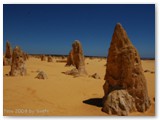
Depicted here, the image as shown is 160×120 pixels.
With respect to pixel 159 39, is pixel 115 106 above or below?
below

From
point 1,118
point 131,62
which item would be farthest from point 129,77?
point 1,118

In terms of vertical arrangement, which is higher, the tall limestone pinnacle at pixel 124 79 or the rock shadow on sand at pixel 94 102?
the tall limestone pinnacle at pixel 124 79

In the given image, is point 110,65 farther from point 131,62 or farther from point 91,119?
point 91,119

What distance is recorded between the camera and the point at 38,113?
6.54 meters

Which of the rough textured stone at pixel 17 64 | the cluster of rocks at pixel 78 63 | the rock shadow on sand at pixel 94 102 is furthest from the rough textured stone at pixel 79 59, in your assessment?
the rock shadow on sand at pixel 94 102

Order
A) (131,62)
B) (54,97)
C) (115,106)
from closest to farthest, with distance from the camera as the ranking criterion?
(115,106)
(131,62)
(54,97)

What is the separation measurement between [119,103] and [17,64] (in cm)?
901

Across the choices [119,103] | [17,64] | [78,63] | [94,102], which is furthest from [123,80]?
[78,63]

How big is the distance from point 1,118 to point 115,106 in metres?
3.91

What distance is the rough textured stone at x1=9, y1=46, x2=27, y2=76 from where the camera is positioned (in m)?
13.2

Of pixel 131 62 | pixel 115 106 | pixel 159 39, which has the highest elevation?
pixel 159 39

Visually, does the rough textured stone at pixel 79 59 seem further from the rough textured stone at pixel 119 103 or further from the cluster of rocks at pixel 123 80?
the rough textured stone at pixel 119 103

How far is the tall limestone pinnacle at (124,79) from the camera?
6480mm

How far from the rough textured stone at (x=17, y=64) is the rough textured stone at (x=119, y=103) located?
27.6ft
